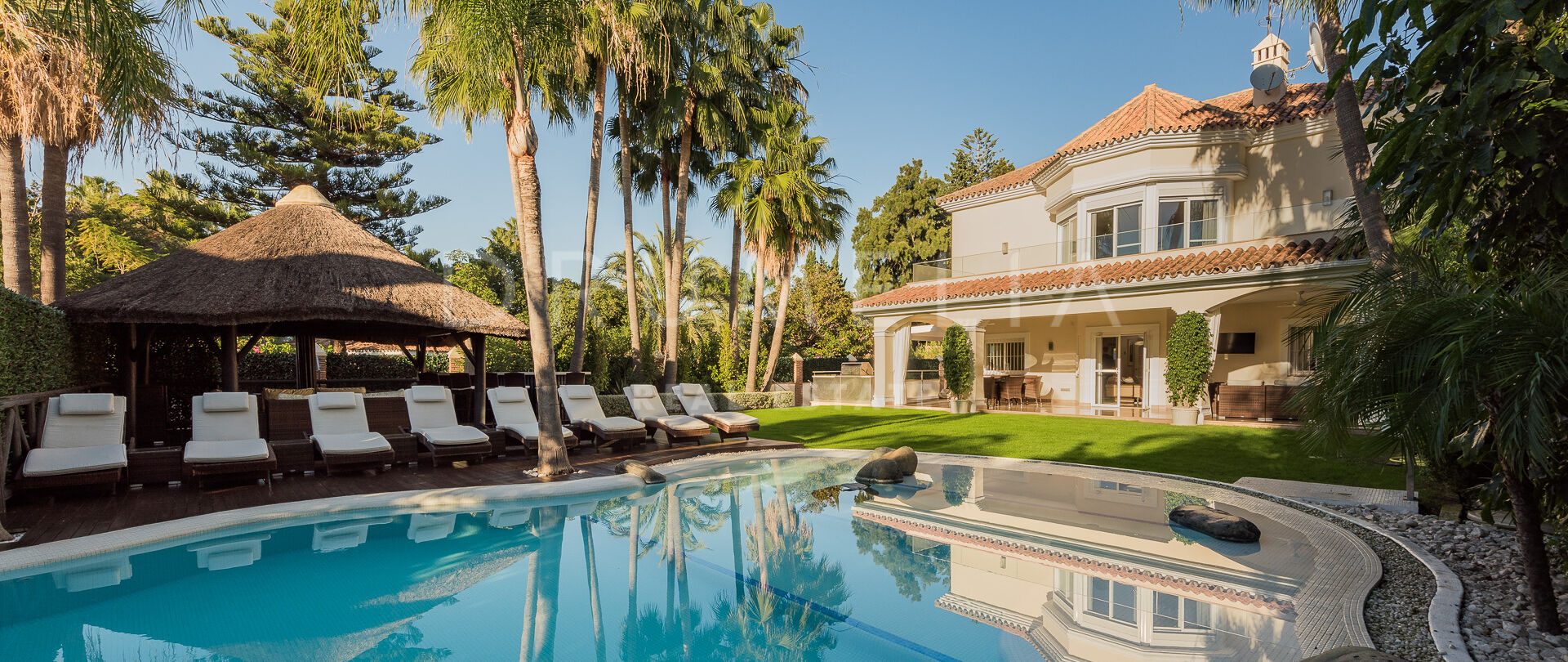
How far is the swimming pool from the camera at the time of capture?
414cm

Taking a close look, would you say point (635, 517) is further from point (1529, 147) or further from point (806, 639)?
point (1529, 147)

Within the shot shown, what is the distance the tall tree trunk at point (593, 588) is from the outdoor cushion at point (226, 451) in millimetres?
3770

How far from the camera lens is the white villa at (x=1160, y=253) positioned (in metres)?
14.1

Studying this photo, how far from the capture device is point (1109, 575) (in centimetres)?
522

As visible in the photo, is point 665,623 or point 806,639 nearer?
point 806,639

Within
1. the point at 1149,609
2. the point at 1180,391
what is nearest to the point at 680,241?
the point at 1180,391

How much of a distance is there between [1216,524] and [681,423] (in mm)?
7850

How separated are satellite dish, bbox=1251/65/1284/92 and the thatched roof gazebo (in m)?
18.0

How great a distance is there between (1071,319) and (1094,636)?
52.3 ft

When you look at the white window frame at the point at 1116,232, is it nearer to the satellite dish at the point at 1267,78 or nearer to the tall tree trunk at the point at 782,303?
the satellite dish at the point at 1267,78

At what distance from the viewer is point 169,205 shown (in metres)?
22.7

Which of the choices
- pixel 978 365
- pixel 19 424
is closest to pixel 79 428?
pixel 19 424

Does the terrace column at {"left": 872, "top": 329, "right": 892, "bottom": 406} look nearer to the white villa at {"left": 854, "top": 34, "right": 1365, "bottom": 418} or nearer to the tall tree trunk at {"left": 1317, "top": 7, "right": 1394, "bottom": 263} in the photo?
the white villa at {"left": 854, "top": 34, "right": 1365, "bottom": 418}

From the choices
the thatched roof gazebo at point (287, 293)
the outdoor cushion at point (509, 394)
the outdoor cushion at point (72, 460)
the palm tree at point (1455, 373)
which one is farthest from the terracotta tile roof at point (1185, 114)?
the outdoor cushion at point (72, 460)
